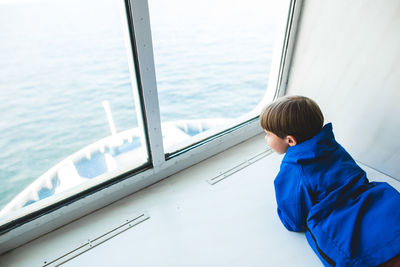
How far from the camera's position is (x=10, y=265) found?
3.00 feet

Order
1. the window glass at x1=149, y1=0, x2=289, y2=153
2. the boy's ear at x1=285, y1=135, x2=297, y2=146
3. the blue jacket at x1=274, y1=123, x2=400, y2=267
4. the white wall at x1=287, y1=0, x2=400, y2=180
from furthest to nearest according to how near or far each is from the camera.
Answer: the window glass at x1=149, y1=0, x2=289, y2=153
the white wall at x1=287, y1=0, x2=400, y2=180
the boy's ear at x1=285, y1=135, x2=297, y2=146
the blue jacket at x1=274, y1=123, x2=400, y2=267

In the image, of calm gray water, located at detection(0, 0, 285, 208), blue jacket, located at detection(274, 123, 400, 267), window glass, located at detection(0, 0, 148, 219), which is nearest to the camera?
blue jacket, located at detection(274, 123, 400, 267)

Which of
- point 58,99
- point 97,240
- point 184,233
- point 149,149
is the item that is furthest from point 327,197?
point 58,99

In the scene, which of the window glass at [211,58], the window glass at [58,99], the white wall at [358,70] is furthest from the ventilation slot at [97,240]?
the window glass at [211,58]

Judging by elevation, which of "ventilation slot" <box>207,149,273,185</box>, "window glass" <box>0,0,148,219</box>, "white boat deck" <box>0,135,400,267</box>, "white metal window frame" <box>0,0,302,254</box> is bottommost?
"window glass" <box>0,0,148,219</box>

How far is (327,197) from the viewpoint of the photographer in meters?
→ 0.83

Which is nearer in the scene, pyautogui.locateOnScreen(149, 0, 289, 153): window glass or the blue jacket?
the blue jacket

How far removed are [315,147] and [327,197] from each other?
7.0 inches

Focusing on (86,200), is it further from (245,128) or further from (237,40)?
(237,40)

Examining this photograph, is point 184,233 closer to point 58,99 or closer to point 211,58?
point 58,99

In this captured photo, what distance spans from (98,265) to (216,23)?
15.0m

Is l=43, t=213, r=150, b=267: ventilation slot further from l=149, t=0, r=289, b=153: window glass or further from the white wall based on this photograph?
l=149, t=0, r=289, b=153: window glass

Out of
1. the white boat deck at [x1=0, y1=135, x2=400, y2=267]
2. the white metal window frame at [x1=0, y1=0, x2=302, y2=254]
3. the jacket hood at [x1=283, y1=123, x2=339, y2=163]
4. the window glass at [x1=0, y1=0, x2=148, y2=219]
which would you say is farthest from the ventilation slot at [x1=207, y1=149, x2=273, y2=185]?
the window glass at [x1=0, y1=0, x2=148, y2=219]

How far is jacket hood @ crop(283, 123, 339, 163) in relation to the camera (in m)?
0.85
